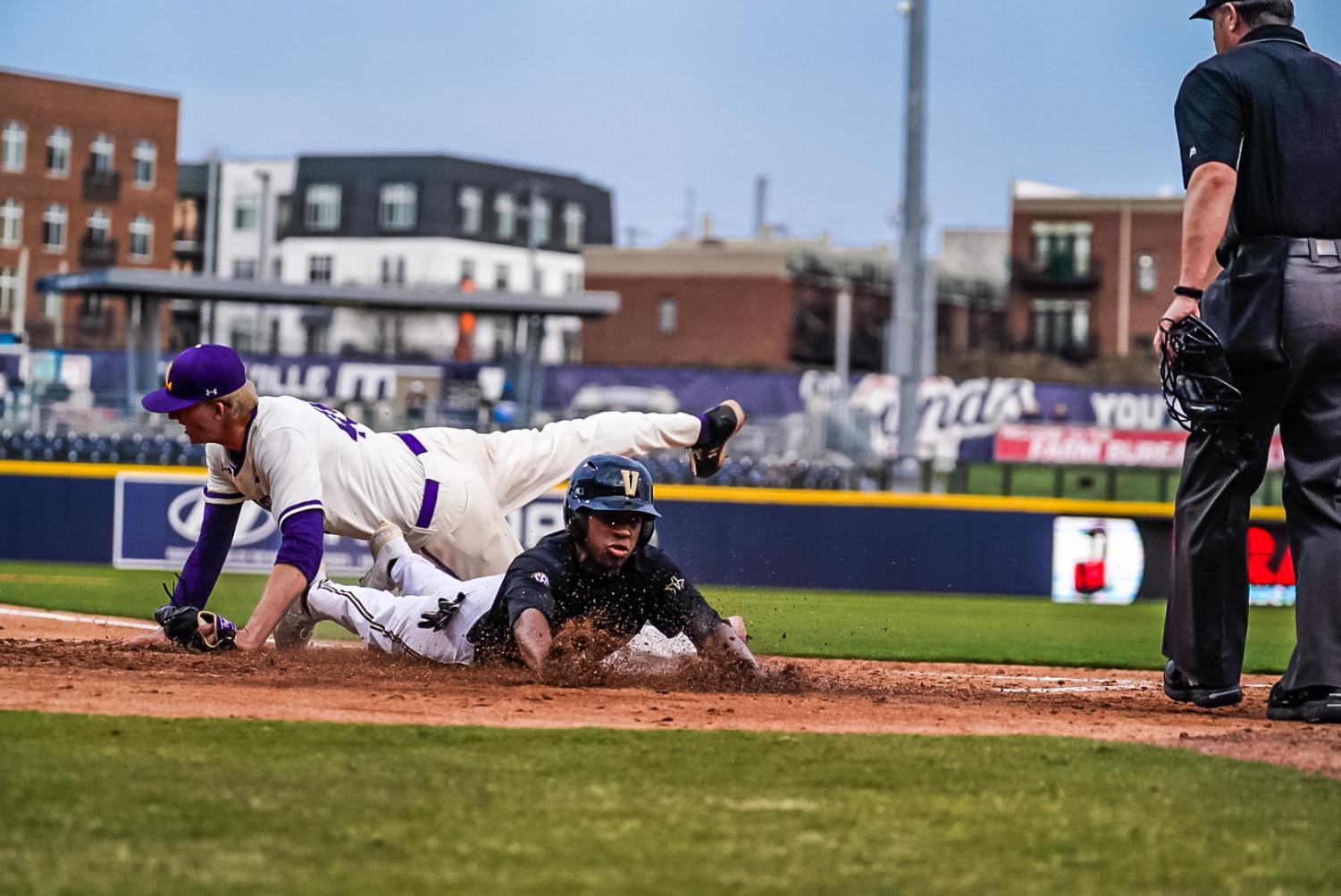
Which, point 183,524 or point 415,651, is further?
point 183,524

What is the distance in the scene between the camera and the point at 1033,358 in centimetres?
5634

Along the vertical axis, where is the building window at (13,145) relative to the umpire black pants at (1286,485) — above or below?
above

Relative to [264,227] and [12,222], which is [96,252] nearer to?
[12,222]

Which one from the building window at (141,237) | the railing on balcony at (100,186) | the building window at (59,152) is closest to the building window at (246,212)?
the building window at (141,237)

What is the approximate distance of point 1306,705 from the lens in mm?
5633

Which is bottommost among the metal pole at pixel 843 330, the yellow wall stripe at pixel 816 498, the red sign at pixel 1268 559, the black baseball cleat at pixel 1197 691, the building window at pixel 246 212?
the red sign at pixel 1268 559

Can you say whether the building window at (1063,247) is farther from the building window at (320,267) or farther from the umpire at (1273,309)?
the umpire at (1273,309)

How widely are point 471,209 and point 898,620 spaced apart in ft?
176

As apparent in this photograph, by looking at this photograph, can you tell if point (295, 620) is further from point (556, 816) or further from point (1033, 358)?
point (1033, 358)

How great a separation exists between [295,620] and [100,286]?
21088mm

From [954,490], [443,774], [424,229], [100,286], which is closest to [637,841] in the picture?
[443,774]

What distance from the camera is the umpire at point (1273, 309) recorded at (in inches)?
220

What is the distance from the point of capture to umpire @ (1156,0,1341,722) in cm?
560

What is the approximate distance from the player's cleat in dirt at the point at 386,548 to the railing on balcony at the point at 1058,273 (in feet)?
174
